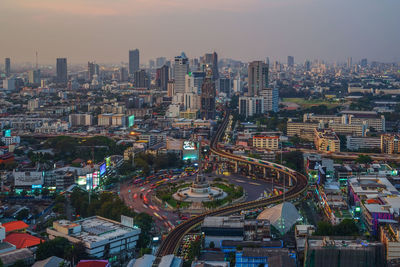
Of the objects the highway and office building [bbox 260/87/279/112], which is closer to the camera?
the highway

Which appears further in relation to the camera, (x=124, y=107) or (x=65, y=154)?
(x=124, y=107)

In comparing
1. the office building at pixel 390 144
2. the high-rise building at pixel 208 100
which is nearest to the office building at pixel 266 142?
the office building at pixel 390 144

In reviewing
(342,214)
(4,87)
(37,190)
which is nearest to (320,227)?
(342,214)

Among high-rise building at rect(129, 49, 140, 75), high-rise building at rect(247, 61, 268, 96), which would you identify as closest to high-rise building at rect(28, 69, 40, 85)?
Result: high-rise building at rect(129, 49, 140, 75)

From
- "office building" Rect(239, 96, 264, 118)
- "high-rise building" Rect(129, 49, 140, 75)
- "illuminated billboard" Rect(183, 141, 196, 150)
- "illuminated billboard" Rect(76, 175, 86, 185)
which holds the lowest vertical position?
"illuminated billboard" Rect(76, 175, 86, 185)

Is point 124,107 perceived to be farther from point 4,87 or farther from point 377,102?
point 4,87

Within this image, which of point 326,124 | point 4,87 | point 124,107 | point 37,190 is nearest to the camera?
point 37,190

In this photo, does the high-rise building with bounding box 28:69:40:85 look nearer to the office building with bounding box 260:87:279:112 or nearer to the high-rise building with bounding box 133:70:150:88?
the high-rise building with bounding box 133:70:150:88
